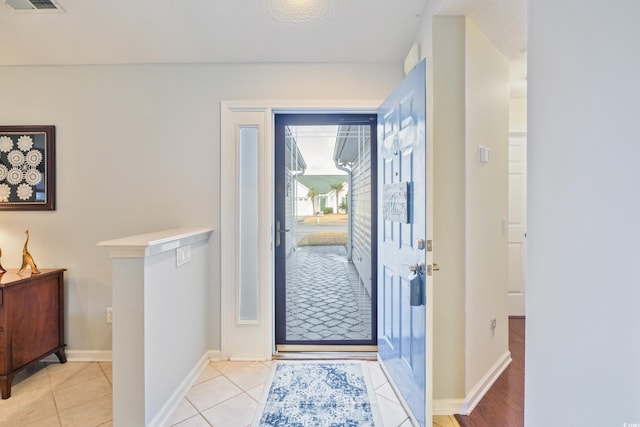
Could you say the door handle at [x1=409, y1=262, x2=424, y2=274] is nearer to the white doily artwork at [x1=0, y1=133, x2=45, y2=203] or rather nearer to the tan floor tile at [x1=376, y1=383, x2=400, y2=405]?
the tan floor tile at [x1=376, y1=383, x2=400, y2=405]

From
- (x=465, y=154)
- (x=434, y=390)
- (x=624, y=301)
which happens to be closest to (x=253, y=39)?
(x=465, y=154)

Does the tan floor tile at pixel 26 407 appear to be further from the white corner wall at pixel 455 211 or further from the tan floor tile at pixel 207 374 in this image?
the white corner wall at pixel 455 211

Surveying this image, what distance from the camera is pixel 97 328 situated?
8.45 feet

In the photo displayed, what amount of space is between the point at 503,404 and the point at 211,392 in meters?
1.95

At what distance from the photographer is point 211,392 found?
210 centimetres

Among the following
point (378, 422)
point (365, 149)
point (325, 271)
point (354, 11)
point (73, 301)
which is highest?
point (354, 11)

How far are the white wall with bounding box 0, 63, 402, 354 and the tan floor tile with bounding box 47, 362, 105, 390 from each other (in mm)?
147

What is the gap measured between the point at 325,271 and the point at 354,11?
2.17 meters

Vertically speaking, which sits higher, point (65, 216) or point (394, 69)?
point (394, 69)

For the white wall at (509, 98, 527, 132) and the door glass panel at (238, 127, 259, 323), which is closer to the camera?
the door glass panel at (238, 127, 259, 323)

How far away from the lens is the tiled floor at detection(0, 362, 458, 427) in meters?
1.83

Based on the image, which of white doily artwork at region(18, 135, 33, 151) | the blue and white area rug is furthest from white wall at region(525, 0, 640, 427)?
white doily artwork at region(18, 135, 33, 151)

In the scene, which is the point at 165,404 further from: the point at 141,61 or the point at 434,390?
the point at 141,61

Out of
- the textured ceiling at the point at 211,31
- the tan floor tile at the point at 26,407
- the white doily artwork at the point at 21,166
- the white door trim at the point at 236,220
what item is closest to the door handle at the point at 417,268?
the white door trim at the point at 236,220
